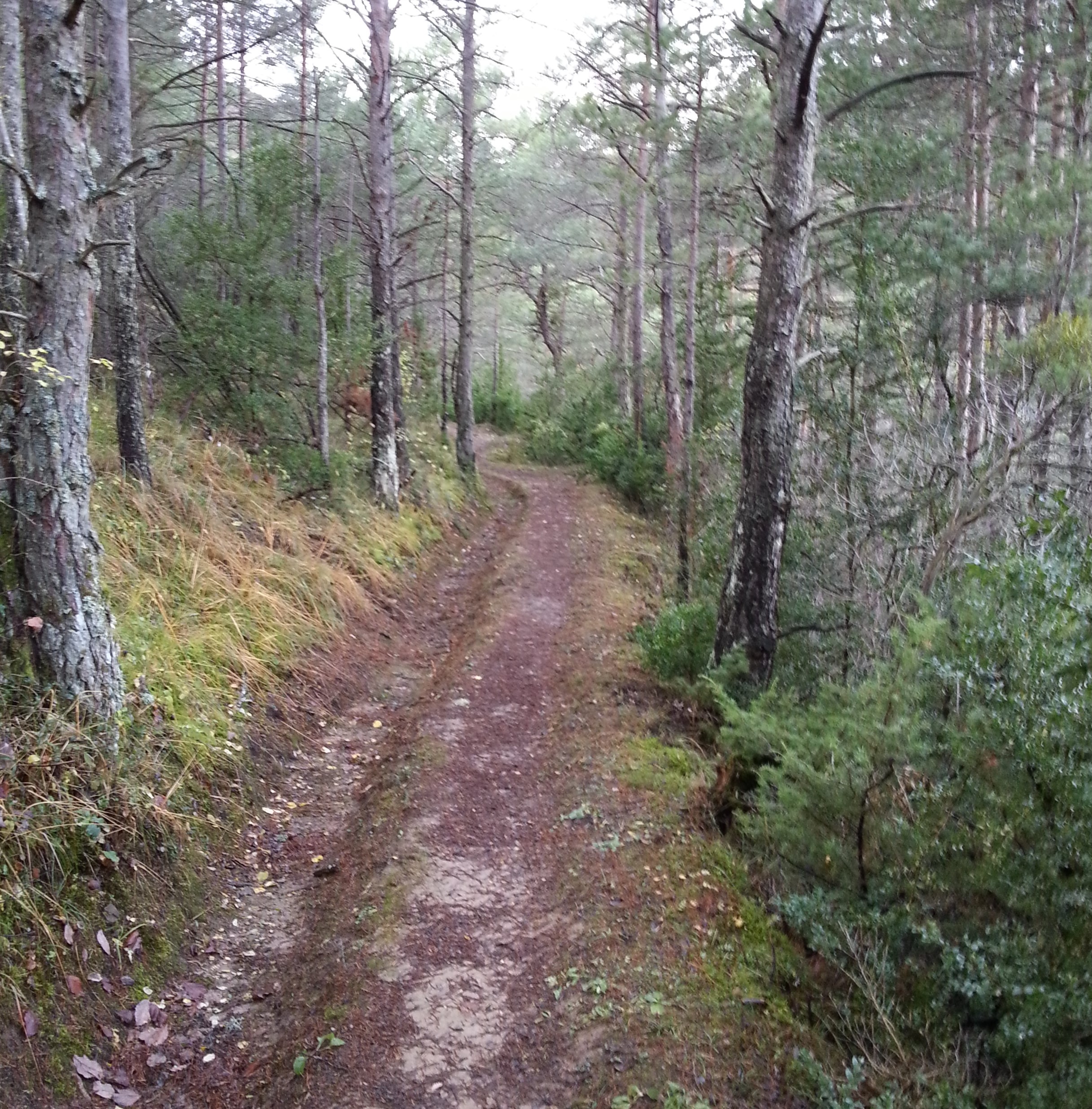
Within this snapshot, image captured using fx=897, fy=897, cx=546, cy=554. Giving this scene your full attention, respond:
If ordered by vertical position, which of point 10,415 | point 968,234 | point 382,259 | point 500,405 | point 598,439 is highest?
point 382,259

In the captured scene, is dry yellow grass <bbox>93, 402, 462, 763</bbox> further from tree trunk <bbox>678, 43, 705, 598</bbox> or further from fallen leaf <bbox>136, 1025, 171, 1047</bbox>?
tree trunk <bbox>678, 43, 705, 598</bbox>

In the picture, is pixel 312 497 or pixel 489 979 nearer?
pixel 489 979

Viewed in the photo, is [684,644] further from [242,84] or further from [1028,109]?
[242,84]

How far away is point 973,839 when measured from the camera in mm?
3604

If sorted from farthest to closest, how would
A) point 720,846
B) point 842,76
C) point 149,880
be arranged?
point 842,76
point 720,846
point 149,880

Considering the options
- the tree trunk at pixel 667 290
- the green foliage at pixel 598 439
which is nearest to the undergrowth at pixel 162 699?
the tree trunk at pixel 667 290

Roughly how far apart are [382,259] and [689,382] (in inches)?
191

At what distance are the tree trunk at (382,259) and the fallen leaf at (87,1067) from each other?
9461 mm

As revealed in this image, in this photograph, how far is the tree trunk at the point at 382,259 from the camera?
41.3 ft

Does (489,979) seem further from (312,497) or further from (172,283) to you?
(172,283)

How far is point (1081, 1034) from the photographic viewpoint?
3039mm

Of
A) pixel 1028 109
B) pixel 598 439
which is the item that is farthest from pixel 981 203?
pixel 598 439

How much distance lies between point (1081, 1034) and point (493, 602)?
8154 millimetres

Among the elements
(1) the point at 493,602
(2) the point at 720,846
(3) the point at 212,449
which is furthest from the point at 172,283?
(2) the point at 720,846
